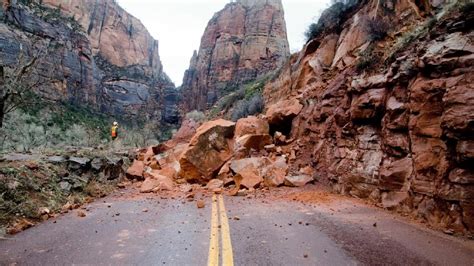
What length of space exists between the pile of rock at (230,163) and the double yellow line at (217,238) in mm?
2721

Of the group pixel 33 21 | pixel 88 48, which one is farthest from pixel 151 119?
pixel 33 21

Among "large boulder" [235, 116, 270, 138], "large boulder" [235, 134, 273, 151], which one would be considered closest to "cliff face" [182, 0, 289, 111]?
"large boulder" [235, 116, 270, 138]

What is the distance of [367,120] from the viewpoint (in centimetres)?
916

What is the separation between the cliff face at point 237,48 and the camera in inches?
→ 2415

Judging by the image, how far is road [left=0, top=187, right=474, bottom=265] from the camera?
423cm

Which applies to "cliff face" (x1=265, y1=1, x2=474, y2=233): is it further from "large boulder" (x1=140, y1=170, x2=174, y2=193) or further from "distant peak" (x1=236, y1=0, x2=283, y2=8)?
"distant peak" (x1=236, y1=0, x2=283, y2=8)

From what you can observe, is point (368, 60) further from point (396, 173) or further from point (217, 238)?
point (217, 238)

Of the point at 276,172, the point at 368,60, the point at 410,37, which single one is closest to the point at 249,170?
the point at 276,172

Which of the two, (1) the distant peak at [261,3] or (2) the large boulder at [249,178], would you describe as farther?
(1) the distant peak at [261,3]

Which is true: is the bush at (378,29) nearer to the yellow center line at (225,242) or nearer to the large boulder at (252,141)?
the large boulder at (252,141)

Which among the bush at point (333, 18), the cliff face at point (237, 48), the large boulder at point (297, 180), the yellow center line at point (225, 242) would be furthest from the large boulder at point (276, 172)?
the cliff face at point (237, 48)

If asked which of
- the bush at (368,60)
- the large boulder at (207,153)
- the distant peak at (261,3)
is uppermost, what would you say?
the distant peak at (261,3)

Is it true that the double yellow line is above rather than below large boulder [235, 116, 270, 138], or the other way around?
below

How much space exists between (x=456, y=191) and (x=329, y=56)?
11006 mm
